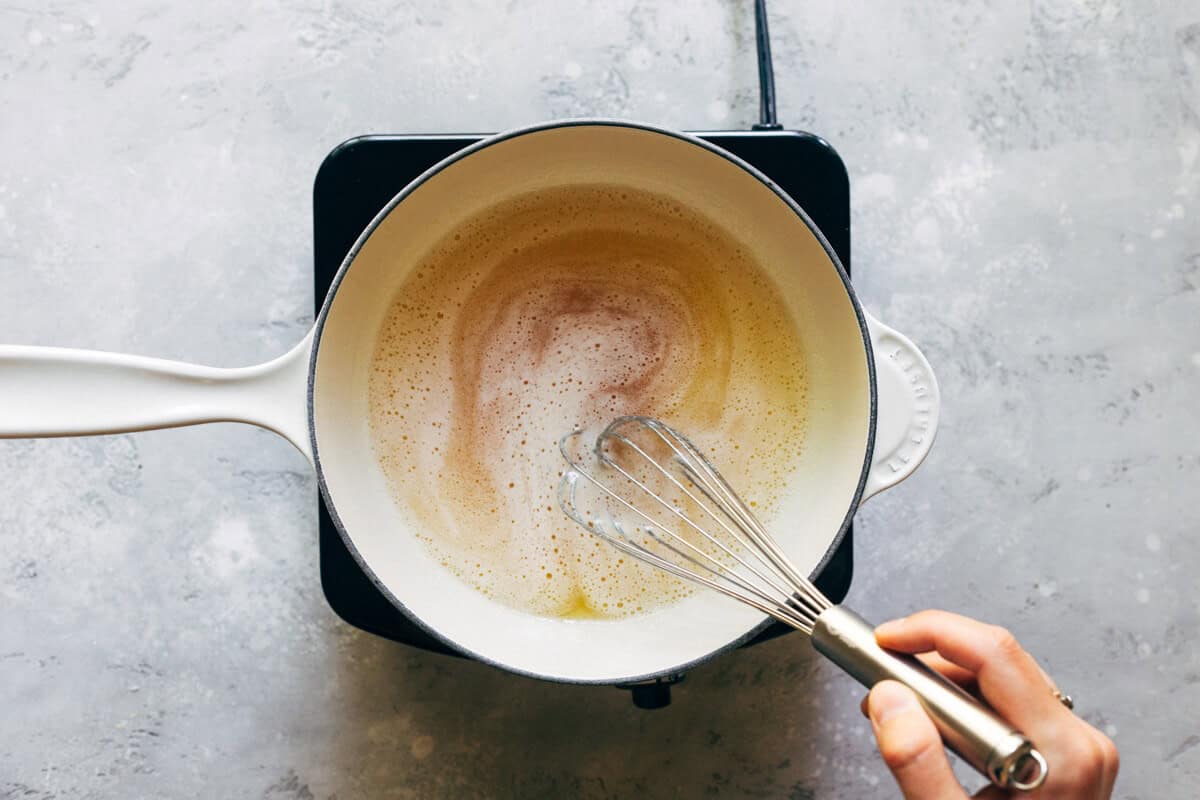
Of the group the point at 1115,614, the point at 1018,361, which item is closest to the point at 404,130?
the point at 1018,361

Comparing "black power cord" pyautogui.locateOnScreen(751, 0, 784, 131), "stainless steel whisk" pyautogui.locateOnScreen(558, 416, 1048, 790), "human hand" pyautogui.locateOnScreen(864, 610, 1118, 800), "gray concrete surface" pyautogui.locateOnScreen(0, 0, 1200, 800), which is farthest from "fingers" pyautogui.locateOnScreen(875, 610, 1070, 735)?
"black power cord" pyautogui.locateOnScreen(751, 0, 784, 131)

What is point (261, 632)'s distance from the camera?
65cm

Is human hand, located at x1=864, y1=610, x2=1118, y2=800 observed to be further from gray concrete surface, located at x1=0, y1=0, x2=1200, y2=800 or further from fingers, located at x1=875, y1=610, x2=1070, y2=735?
gray concrete surface, located at x1=0, y1=0, x2=1200, y2=800

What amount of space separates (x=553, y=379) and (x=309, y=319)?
173mm

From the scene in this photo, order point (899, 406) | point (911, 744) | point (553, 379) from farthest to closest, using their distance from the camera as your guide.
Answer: point (553, 379) → point (899, 406) → point (911, 744)

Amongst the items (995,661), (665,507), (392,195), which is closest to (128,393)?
(392,195)

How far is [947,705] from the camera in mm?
371

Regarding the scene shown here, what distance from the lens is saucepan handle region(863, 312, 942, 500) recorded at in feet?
1.72

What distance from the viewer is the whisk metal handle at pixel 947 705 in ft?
1.16

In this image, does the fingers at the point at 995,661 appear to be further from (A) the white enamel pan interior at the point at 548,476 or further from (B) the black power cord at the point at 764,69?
(B) the black power cord at the point at 764,69

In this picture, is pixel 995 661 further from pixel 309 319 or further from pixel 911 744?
pixel 309 319

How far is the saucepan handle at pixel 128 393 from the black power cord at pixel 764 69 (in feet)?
1.12

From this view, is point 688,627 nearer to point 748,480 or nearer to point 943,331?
point 748,480

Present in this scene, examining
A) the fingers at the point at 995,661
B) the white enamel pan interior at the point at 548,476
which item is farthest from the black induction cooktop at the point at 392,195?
the fingers at the point at 995,661
